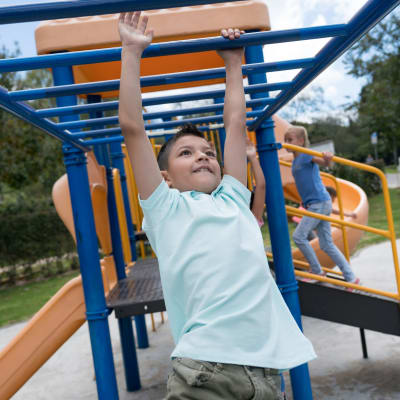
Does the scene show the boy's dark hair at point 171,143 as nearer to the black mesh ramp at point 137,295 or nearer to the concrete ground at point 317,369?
the black mesh ramp at point 137,295

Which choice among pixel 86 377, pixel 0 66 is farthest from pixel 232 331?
pixel 86 377

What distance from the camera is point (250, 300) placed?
1270 millimetres

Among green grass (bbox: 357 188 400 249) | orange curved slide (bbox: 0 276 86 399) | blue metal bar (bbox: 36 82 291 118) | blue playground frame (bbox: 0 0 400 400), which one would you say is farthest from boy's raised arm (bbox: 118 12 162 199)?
green grass (bbox: 357 188 400 249)

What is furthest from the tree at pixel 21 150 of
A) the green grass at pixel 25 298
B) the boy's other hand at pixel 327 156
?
the boy's other hand at pixel 327 156

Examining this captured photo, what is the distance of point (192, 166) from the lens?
1485 mm

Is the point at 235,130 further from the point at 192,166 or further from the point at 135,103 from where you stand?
the point at 135,103

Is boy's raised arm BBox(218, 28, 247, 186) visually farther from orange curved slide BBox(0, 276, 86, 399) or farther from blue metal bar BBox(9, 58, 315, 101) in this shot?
orange curved slide BBox(0, 276, 86, 399)

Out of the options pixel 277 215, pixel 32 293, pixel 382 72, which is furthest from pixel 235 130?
pixel 382 72

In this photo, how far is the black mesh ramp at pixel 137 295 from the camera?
8.89 feet

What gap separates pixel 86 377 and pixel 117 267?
1325mm

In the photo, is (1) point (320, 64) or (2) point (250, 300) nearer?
(2) point (250, 300)

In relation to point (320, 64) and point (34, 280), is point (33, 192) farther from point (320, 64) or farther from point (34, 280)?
point (320, 64)

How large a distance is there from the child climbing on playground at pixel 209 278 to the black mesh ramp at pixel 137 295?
4.50 ft

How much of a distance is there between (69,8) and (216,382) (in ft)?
3.08
